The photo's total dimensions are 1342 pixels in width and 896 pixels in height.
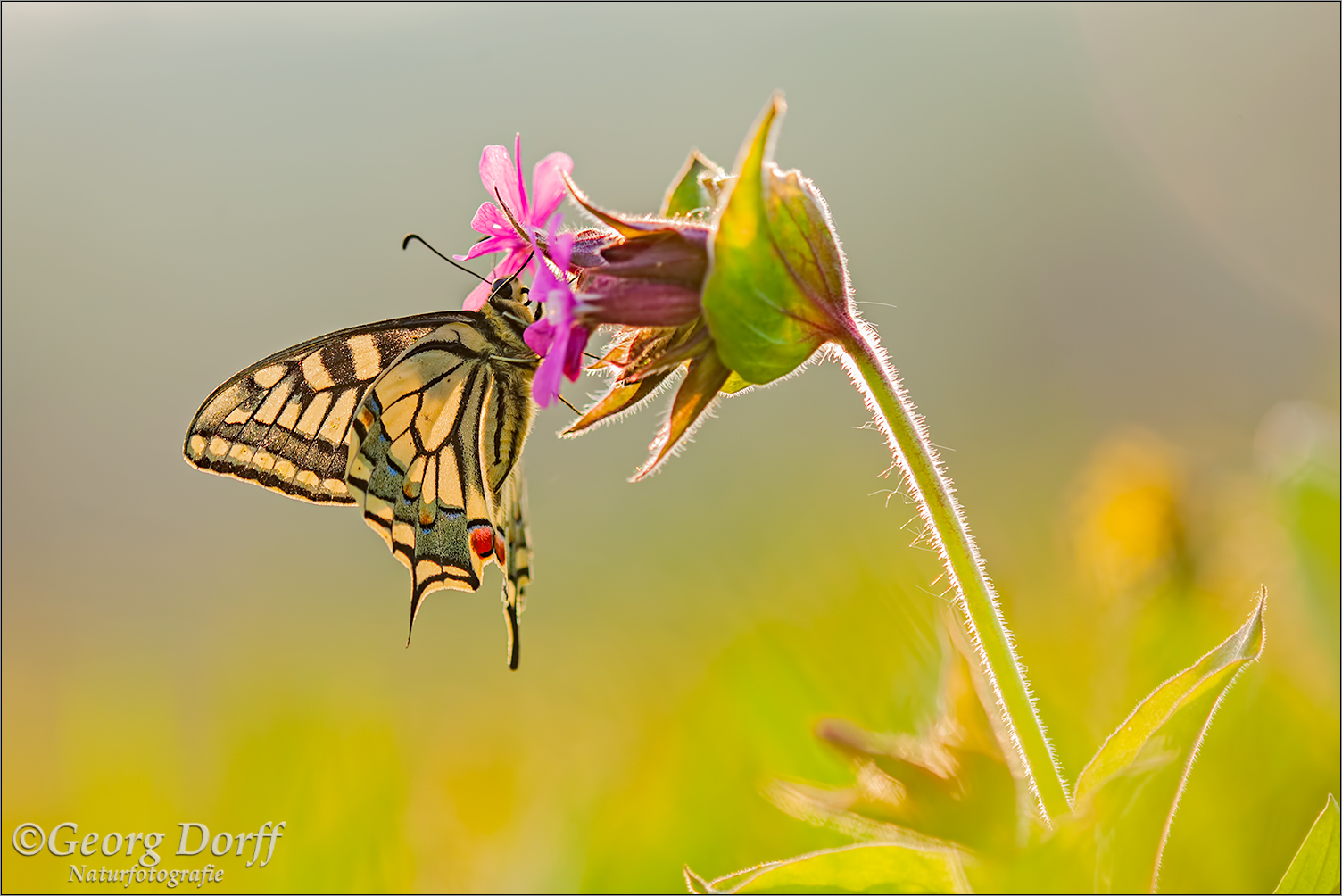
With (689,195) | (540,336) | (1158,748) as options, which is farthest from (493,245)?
(1158,748)

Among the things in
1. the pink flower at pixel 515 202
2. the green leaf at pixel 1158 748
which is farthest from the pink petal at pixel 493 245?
the green leaf at pixel 1158 748

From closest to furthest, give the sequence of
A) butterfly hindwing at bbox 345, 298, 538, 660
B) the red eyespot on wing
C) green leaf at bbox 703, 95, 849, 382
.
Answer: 1. green leaf at bbox 703, 95, 849, 382
2. butterfly hindwing at bbox 345, 298, 538, 660
3. the red eyespot on wing

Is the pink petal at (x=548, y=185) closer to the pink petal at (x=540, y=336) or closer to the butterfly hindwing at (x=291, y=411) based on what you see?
the pink petal at (x=540, y=336)

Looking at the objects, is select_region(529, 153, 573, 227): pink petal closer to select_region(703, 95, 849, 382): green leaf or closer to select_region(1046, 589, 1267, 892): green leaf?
select_region(703, 95, 849, 382): green leaf

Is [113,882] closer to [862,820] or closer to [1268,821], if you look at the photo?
[862,820]

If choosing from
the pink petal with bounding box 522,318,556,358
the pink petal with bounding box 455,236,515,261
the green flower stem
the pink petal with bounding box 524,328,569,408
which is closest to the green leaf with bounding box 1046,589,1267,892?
the green flower stem

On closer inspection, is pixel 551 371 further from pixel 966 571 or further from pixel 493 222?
pixel 966 571
